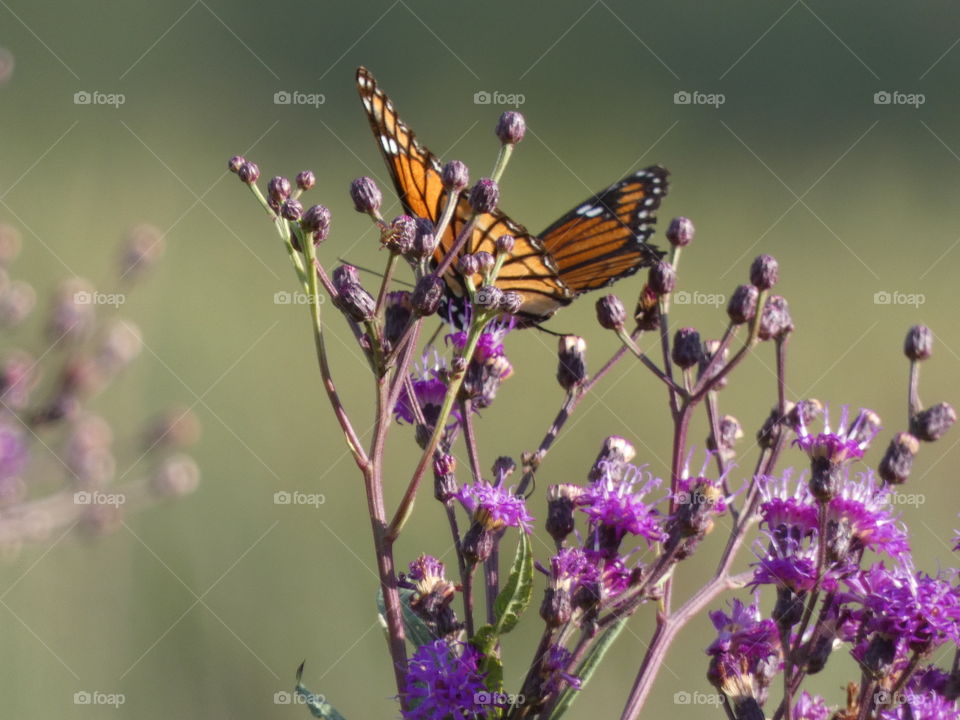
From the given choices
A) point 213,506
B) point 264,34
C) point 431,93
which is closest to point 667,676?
point 213,506

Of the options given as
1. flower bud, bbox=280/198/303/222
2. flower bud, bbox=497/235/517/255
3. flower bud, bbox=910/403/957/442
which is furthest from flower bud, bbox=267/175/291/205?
flower bud, bbox=910/403/957/442

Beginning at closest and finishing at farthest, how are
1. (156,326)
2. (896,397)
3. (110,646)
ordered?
(110,646), (156,326), (896,397)

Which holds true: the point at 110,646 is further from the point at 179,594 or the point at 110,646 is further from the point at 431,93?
the point at 431,93

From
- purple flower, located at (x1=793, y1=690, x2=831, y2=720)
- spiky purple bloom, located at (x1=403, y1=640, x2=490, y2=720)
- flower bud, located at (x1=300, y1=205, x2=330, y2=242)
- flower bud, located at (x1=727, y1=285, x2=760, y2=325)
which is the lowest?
purple flower, located at (x1=793, y1=690, x2=831, y2=720)

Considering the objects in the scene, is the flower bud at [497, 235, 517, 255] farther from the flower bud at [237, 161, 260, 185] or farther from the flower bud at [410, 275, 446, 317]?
the flower bud at [237, 161, 260, 185]

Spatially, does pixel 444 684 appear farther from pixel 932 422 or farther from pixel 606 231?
pixel 606 231

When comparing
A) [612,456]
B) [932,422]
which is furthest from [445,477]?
[932,422]
